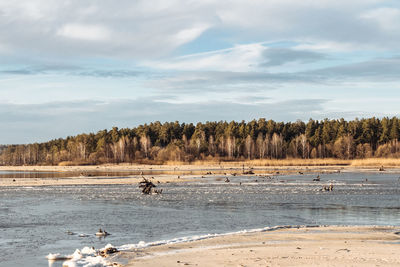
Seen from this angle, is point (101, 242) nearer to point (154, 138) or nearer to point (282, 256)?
point (282, 256)

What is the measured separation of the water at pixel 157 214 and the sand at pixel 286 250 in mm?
2574

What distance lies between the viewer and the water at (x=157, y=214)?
67.6 ft

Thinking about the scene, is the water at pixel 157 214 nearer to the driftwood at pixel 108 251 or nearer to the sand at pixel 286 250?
the driftwood at pixel 108 251

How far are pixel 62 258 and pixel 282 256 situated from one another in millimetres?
7319

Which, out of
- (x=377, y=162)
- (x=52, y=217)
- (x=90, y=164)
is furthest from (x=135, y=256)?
(x=90, y=164)

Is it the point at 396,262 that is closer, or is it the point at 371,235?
the point at 396,262

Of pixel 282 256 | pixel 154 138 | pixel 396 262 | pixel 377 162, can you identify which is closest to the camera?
pixel 396 262

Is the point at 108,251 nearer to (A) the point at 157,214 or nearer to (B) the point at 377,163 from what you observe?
(A) the point at 157,214

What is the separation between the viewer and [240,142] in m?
158

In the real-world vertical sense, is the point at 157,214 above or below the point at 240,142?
below

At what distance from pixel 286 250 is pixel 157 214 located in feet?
40.2

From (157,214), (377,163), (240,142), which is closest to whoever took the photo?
(157,214)

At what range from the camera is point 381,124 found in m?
160

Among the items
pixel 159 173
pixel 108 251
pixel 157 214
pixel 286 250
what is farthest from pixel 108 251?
pixel 159 173
